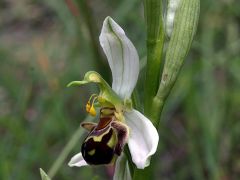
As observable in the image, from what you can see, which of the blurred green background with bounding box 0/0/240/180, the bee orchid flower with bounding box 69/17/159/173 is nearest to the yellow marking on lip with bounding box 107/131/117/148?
the bee orchid flower with bounding box 69/17/159/173

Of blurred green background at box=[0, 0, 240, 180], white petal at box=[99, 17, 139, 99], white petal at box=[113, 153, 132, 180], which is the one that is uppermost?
white petal at box=[99, 17, 139, 99]

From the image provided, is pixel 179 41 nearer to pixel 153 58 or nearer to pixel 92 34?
pixel 153 58

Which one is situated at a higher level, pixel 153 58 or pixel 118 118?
pixel 153 58

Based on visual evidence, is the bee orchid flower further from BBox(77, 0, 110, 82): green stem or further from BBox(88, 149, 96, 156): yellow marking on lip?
BBox(77, 0, 110, 82): green stem

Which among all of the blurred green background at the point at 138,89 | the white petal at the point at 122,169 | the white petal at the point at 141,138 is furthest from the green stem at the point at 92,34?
the white petal at the point at 141,138

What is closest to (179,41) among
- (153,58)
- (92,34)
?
(153,58)

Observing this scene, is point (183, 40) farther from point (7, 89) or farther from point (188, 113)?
point (7, 89)

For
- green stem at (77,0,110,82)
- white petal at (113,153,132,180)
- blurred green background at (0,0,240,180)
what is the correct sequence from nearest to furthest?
1. white petal at (113,153,132,180)
2. green stem at (77,0,110,82)
3. blurred green background at (0,0,240,180)
